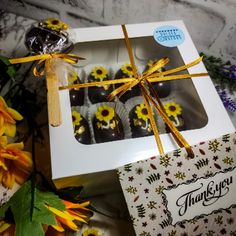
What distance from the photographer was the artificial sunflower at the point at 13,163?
613 mm

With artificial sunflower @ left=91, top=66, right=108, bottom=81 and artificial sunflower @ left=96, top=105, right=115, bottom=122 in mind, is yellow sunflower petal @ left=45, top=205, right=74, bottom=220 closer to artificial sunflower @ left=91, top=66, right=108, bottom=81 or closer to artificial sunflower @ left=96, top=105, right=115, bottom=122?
artificial sunflower @ left=96, top=105, right=115, bottom=122

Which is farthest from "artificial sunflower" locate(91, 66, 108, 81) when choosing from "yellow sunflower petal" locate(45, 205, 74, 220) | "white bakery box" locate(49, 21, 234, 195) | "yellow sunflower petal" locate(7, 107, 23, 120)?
"yellow sunflower petal" locate(45, 205, 74, 220)

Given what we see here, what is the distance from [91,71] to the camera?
84cm

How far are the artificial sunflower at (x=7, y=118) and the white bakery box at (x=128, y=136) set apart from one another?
80 millimetres

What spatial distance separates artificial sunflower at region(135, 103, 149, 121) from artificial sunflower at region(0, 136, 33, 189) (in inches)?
10.4

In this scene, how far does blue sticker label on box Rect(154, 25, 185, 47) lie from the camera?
0.80 m

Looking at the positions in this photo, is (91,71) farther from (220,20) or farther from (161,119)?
(220,20)

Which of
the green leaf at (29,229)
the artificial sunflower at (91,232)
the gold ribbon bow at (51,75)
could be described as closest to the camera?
the green leaf at (29,229)

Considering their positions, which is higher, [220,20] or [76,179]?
[220,20]

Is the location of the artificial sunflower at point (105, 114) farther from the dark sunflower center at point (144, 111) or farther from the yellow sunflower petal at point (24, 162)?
the yellow sunflower petal at point (24, 162)

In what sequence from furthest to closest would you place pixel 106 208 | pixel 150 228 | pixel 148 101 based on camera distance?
pixel 106 208 → pixel 148 101 → pixel 150 228

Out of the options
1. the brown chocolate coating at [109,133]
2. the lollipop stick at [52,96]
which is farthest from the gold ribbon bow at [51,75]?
the brown chocolate coating at [109,133]

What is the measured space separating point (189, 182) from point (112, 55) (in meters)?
0.43

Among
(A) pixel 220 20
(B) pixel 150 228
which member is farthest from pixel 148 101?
(A) pixel 220 20
